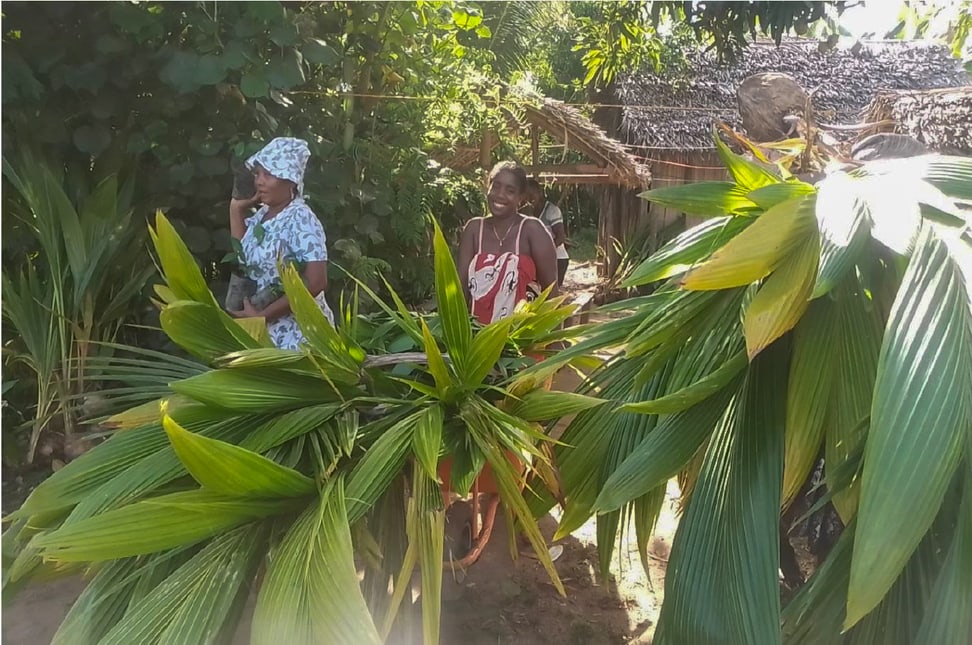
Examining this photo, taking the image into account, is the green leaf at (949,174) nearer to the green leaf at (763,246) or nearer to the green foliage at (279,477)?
the green leaf at (763,246)

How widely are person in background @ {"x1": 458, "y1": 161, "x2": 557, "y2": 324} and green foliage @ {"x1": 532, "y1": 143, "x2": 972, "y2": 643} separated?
5.82 ft

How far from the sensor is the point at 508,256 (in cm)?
283

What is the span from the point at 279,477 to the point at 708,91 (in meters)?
8.50

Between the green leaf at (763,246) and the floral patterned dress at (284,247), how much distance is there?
156 cm

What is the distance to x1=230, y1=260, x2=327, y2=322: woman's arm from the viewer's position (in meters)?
2.14

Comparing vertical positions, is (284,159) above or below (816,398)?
above

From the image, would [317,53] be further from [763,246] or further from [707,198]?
[763,246]

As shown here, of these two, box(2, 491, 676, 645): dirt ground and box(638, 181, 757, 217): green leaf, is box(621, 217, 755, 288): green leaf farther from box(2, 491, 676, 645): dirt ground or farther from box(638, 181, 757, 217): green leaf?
box(2, 491, 676, 645): dirt ground

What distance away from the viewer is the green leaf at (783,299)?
772mm

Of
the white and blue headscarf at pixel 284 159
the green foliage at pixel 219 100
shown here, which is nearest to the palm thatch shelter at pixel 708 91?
the green foliage at pixel 219 100

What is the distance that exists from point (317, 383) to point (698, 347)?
0.65 m

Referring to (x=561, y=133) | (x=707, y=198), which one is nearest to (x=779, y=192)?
(x=707, y=198)

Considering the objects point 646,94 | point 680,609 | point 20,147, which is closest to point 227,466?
point 680,609

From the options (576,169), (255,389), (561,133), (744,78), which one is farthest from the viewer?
(744,78)
